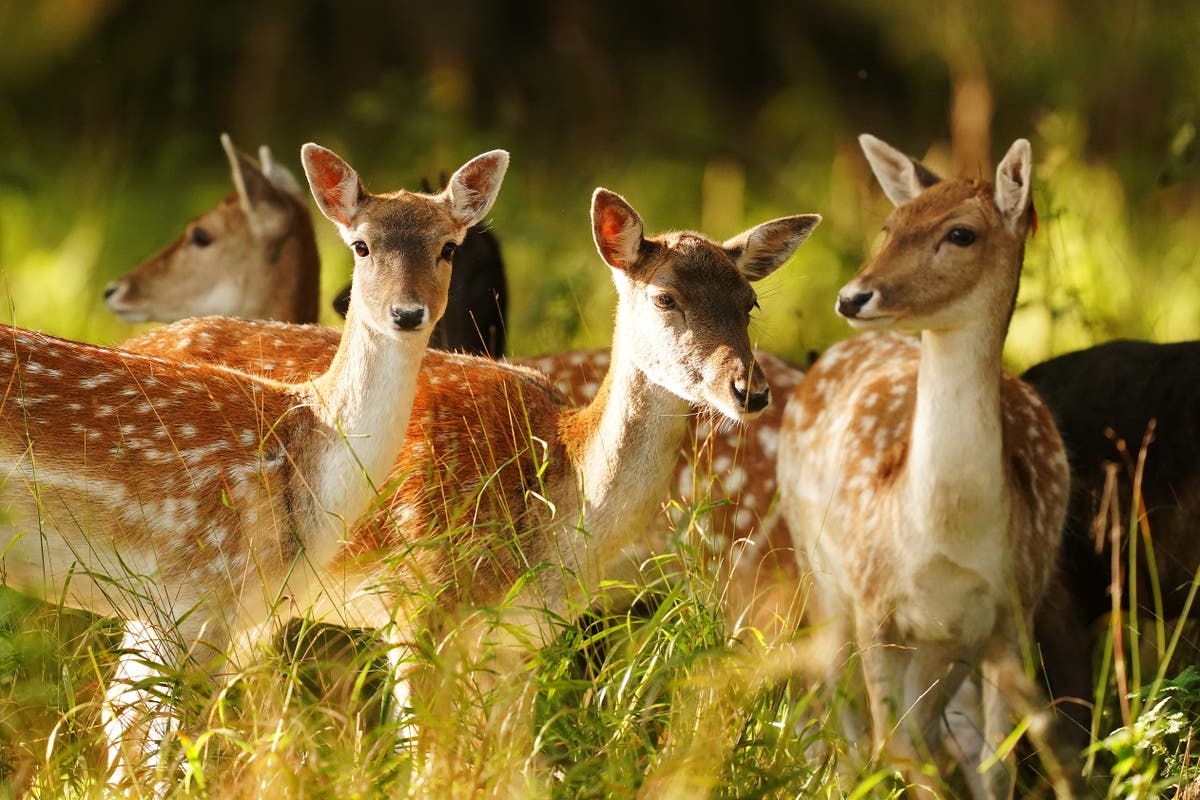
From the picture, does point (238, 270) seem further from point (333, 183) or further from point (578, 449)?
point (578, 449)

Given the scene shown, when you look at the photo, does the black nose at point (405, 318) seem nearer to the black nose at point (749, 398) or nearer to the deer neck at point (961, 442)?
the black nose at point (749, 398)

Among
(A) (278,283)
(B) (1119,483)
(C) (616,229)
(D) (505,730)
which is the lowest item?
(D) (505,730)

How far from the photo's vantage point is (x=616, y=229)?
4.32 metres

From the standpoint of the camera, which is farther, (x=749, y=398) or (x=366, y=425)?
(x=366, y=425)

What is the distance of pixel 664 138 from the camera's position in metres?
10.0

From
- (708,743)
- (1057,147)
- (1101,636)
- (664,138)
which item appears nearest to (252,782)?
(708,743)

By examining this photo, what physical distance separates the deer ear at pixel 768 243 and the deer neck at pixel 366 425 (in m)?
0.90

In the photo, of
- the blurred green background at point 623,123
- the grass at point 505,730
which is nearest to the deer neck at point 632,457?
the grass at point 505,730

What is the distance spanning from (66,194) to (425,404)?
465 cm

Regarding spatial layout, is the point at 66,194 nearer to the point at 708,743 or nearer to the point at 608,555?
the point at 608,555

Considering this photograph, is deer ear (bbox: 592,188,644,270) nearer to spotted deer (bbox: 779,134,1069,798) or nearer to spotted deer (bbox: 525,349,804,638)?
spotted deer (bbox: 779,134,1069,798)

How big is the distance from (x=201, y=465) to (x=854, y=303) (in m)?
1.69

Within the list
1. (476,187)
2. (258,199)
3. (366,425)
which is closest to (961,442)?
(476,187)

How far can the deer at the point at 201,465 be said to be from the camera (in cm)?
388
